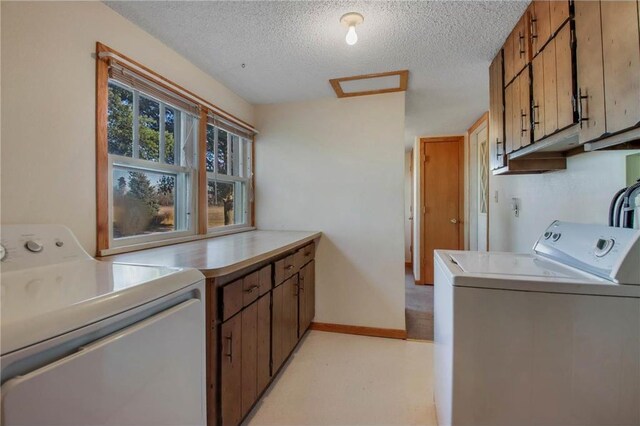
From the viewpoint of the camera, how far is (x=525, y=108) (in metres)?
1.55

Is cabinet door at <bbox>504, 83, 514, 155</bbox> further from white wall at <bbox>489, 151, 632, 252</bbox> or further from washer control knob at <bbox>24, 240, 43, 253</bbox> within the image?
washer control knob at <bbox>24, 240, 43, 253</bbox>

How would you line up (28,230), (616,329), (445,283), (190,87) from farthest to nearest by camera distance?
(190,87)
(445,283)
(28,230)
(616,329)

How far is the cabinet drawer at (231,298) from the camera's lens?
1310 millimetres

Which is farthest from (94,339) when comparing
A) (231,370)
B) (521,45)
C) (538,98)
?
(521,45)

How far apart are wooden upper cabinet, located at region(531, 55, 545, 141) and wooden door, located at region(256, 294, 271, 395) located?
168 centimetres

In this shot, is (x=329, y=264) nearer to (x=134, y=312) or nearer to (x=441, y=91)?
(x=441, y=91)

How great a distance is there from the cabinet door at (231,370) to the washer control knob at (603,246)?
4.99ft

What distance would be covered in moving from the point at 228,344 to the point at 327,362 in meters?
1.11

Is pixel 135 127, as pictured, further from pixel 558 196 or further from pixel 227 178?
pixel 558 196

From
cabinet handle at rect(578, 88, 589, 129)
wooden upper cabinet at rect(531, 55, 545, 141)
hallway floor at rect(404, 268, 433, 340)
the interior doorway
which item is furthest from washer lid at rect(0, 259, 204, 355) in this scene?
the interior doorway

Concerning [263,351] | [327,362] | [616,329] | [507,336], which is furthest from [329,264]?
[616,329]

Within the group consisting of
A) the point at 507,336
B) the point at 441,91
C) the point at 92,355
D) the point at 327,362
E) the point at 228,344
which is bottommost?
the point at 327,362

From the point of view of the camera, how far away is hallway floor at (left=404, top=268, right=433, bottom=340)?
2.69 metres

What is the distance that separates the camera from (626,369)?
954 mm
